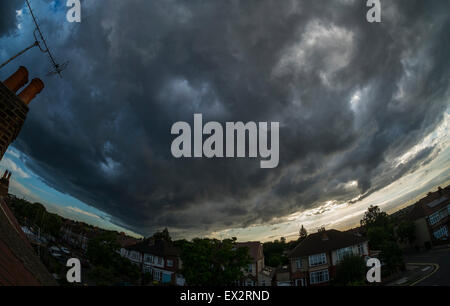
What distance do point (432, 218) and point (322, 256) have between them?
627 centimetres

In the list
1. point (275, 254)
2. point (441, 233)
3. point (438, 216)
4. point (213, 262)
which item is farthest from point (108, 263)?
point (438, 216)

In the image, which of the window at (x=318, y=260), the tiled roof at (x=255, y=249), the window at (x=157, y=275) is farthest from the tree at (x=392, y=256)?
the window at (x=157, y=275)

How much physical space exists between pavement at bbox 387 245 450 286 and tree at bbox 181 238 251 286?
9.09m

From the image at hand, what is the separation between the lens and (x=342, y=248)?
12.2 meters

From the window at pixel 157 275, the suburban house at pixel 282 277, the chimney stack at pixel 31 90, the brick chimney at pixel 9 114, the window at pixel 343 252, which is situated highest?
the chimney stack at pixel 31 90

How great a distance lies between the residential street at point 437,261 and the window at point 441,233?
0.64m

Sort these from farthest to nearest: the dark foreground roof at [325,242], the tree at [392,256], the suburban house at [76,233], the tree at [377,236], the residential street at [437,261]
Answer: the suburban house at [76,233]
the dark foreground roof at [325,242]
the tree at [377,236]
the tree at [392,256]
the residential street at [437,261]

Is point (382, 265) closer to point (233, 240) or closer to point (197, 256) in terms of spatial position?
point (233, 240)

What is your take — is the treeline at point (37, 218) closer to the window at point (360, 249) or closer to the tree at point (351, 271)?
the tree at point (351, 271)

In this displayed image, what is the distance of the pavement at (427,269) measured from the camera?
7975 millimetres
